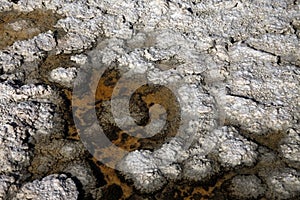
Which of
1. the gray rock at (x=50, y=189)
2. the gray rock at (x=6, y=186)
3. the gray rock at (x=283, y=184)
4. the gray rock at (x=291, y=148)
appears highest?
the gray rock at (x=291, y=148)

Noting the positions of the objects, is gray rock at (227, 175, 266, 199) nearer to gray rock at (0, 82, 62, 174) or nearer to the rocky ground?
the rocky ground

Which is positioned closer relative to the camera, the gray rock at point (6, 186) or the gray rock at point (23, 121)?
the gray rock at point (6, 186)

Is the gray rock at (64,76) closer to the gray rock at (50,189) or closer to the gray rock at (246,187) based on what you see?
the gray rock at (50,189)

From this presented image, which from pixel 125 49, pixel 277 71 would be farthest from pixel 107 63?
pixel 277 71

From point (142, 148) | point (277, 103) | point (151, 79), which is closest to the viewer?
point (142, 148)

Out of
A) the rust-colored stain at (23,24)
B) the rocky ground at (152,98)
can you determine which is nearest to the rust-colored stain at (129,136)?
the rocky ground at (152,98)

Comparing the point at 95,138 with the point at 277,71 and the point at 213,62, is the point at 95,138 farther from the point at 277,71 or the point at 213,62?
the point at 277,71
